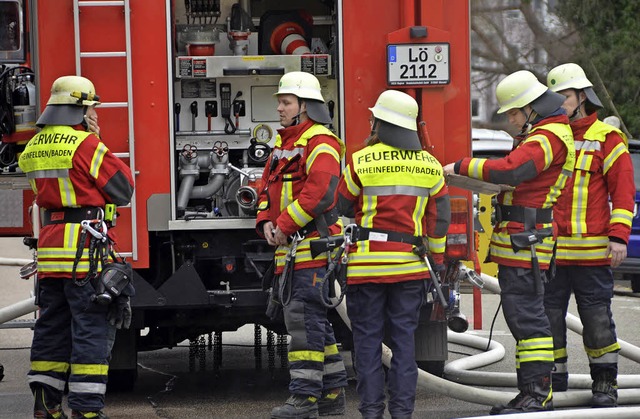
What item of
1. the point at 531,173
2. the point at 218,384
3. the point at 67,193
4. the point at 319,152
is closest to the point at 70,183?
the point at 67,193

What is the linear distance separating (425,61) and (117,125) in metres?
1.77

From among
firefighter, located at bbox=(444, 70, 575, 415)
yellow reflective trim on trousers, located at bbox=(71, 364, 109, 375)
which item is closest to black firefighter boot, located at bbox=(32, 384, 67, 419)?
yellow reflective trim on trousers, located at bbox=(71, 364, 109, 375)

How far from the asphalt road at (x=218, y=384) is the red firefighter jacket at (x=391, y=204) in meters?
1.13

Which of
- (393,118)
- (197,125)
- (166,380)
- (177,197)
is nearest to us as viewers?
(393,118)

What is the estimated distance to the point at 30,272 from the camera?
7.33 meters

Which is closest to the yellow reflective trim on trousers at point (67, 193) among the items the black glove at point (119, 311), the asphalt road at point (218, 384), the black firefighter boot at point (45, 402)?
the black glove at point (119, 311)

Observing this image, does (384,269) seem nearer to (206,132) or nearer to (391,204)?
(391,204)

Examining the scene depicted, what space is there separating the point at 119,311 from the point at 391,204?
1539 mm

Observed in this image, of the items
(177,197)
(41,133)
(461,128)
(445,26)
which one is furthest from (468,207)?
(41,133)

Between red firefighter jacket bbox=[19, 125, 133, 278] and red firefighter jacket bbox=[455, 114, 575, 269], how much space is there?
186 cm

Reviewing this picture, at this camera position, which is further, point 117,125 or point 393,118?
point 117,125

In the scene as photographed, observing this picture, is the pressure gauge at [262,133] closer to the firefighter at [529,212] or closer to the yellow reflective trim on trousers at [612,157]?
the firefighter at [529,212]

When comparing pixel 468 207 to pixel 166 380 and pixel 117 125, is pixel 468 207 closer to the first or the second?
pixel 117 125

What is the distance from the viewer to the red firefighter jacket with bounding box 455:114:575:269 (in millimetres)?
6855
